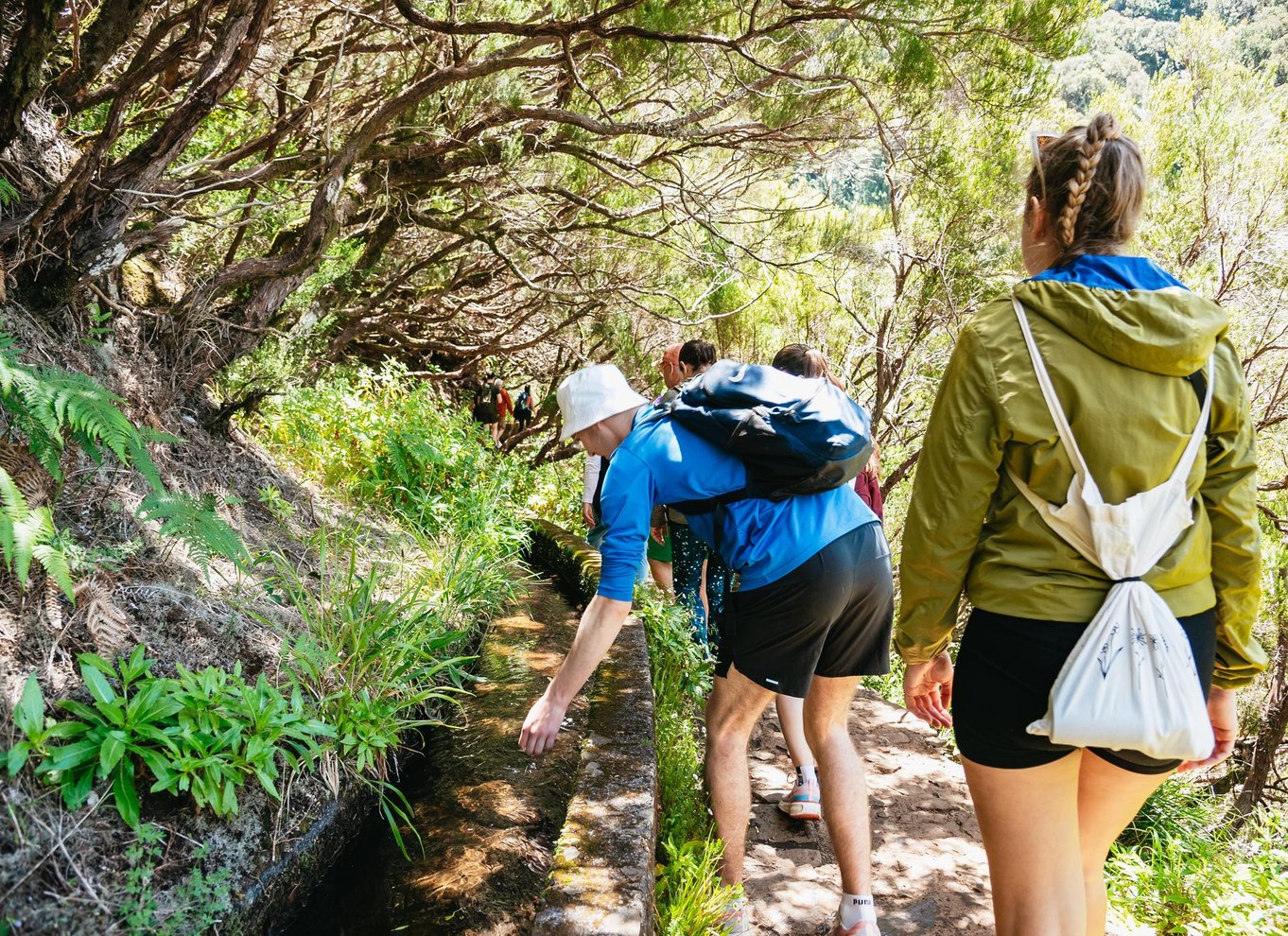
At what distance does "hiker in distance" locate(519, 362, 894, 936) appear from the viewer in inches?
100.0

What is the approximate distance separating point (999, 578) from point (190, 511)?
2.33m

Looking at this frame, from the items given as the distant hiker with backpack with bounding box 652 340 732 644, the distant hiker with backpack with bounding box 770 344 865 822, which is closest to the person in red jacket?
the distant hiker with backpack with bounding box 770 344 865 822

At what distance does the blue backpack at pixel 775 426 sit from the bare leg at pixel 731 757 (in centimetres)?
59

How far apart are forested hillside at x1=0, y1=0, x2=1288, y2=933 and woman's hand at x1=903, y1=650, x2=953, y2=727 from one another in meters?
1.73

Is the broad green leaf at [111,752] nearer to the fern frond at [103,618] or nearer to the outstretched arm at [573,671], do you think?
the fern frond at [103,618]

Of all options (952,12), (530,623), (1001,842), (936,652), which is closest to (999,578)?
(936,652)

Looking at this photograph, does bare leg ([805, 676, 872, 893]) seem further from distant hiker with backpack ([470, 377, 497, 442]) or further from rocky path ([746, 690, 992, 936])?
distant hiker with backpack ([470, 377, 497, 442])

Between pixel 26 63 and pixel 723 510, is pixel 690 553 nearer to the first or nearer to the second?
pixel 723 510

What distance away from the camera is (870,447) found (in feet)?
8.77

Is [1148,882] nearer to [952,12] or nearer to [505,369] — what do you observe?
[952,12]

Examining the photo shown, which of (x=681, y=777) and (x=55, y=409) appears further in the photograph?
(x=681, y=777)

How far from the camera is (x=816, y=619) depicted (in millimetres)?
2561

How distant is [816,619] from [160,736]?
1.81m

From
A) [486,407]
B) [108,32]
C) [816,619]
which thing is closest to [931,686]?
[816,619]
